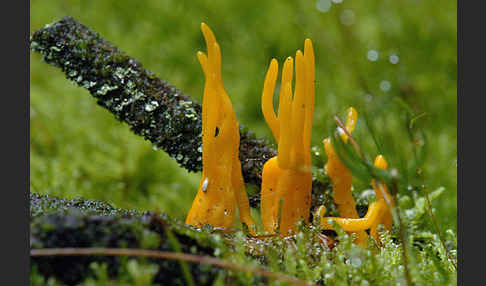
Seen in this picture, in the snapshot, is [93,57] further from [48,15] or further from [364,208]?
[48,15]

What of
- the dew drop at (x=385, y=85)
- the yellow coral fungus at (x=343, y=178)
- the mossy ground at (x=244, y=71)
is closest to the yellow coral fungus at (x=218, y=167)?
the yellow coral fungus at (x=343, y=178)

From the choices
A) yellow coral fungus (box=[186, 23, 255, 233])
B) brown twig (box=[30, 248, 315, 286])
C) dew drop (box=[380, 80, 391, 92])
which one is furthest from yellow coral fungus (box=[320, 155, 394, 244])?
dew drop (box=[380, 80, 391, 92])

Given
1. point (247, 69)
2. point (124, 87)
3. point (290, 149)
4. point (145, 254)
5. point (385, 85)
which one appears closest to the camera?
point (145, 254)

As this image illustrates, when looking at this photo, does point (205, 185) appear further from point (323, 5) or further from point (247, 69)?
point (323, 5)

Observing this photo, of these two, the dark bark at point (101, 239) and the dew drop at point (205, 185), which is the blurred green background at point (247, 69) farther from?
the dark bark at point (101, 239)

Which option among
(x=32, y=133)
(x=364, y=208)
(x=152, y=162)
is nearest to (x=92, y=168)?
(x=152, y=162)

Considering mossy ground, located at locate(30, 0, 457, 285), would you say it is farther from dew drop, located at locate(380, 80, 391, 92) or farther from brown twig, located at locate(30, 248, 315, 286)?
brown twig, located at locate(30, 248, 315, 286)

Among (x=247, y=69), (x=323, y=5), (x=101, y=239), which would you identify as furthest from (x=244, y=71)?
(x=101, y=239)
